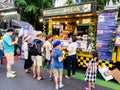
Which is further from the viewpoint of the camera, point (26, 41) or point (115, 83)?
point (26, 41)

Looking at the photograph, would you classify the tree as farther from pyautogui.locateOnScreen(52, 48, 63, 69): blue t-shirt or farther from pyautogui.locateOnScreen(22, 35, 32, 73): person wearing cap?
pyautogui.locateOnScreen(52, 48, 63, 69): blue t-shirt

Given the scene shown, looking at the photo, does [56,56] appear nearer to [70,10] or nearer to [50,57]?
[50,57]

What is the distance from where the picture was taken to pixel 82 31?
10.3 meters

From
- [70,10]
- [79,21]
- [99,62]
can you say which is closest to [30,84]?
[99,62]

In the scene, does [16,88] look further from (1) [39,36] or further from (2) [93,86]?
(2) [93,86]

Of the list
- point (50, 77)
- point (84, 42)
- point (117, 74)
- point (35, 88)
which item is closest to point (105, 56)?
point (117, 74)

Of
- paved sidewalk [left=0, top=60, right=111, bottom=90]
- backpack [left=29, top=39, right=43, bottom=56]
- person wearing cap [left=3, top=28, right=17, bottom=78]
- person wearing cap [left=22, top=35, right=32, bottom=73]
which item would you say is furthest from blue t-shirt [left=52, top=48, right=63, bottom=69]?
person wearing cap [left=22, top=35, right=32, bottom=73]

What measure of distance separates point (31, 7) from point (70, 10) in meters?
11.8

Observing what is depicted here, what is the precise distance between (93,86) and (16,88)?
238cm

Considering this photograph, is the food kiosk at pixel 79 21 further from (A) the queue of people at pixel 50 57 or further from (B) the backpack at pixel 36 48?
(B) the backpack at pixel 36 48

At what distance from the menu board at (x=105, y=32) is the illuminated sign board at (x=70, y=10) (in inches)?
23.2

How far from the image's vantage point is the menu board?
272 inches

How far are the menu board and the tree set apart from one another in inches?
517

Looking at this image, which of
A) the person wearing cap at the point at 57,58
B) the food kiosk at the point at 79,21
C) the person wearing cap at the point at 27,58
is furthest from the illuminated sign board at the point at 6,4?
the person wearing cap at the point at 57,58
